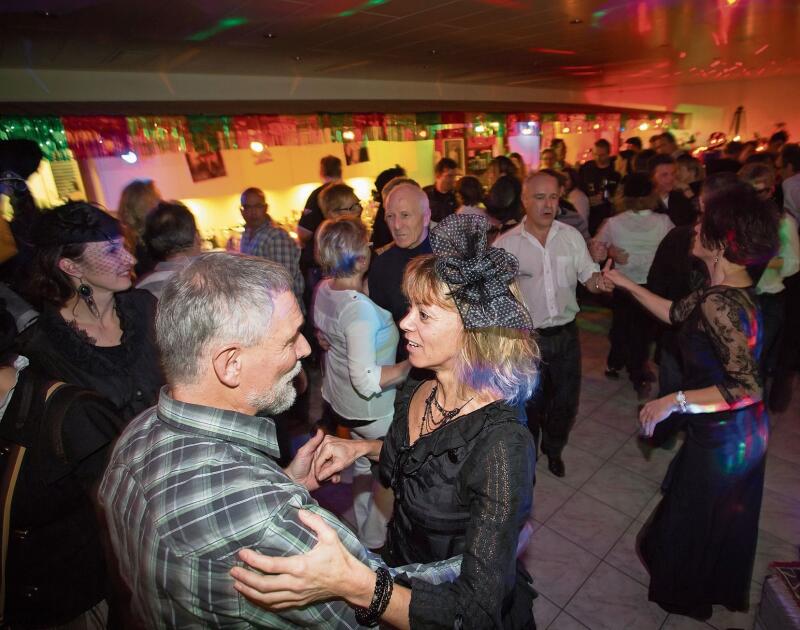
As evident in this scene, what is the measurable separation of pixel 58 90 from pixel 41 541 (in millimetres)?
6243

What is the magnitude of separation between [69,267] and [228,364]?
→ 57.9 inches

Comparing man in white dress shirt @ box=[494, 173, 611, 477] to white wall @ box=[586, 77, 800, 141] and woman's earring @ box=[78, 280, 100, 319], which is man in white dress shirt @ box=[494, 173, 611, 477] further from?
white wall @ box=[586, 77, 800, 141]

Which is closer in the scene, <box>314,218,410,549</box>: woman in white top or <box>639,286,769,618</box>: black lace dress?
<box>639,286,769,618</box>: black lace dress

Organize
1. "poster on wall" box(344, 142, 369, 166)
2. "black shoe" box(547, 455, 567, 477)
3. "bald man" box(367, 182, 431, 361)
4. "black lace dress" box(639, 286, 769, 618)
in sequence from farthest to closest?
"poster on wall" box(344, 142, 369, 166) → "black shoe" box(547, 455, 567, 477) → "bald man" box(367, 182, 431, 361) → "black lace dress" box(639, 286, 769, 618)

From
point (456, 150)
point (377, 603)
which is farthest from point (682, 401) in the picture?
point (456, 150)

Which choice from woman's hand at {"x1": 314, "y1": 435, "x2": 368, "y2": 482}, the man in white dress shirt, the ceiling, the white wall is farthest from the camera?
the white wall

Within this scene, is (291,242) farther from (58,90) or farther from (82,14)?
(58,90)

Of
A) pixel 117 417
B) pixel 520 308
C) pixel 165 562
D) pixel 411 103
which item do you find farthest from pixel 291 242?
pixel 411 103

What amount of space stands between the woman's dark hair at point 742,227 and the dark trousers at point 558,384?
4.28 ft

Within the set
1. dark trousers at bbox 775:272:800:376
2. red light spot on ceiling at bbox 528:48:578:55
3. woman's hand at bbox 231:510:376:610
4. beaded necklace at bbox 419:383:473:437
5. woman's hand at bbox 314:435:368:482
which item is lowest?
dark trousers at bbox 775:272:800:376

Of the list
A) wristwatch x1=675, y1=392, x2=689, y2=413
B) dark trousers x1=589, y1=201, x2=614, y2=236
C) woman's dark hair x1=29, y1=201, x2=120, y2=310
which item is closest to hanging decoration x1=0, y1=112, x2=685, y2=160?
dark trousers x1=589, y1=201, x2=614, y2=236

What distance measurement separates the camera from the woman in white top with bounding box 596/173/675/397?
4258 mm

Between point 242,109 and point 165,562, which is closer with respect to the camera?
point 165,562

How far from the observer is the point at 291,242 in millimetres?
4406
